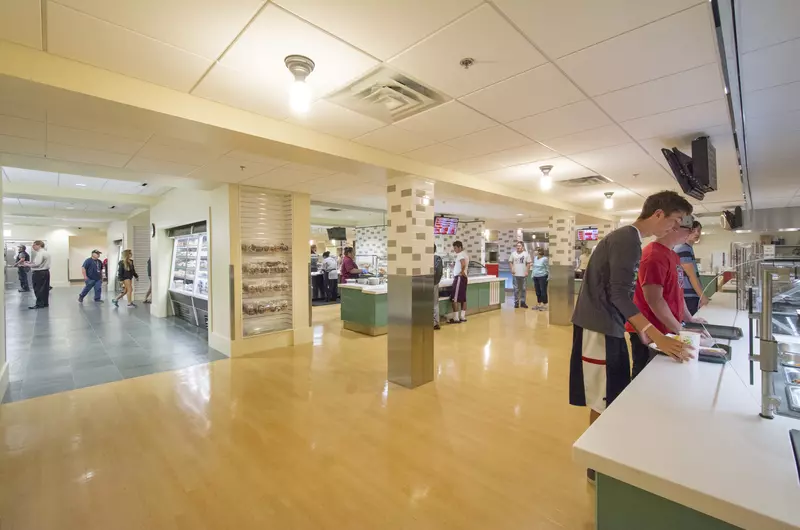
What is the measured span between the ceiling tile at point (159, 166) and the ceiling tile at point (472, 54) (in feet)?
10.7

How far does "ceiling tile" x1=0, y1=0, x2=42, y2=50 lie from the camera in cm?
161

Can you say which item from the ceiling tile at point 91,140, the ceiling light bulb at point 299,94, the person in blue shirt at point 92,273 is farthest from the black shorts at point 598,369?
the person in blue shirt at point 92,273

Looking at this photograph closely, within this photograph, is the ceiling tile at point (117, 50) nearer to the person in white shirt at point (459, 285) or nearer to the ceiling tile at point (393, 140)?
the ceiling tile at point (393, 140)

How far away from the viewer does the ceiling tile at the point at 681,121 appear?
9.14 feet

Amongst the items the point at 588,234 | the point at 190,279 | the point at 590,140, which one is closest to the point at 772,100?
the point at 590,140

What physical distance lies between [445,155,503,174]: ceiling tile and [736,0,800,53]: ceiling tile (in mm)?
2219

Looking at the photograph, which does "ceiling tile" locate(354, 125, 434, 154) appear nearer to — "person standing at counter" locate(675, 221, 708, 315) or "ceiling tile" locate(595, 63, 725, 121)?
"ceiling tile" locate(595, 63, 725, 121)

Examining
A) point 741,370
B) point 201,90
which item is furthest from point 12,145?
point 741,370

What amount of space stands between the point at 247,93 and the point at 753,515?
2.92m

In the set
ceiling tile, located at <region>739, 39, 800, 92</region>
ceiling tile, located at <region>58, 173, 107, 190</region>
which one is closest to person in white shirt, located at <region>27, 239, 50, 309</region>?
ceiling tile, located at <region>58, 173, 107, 190</region>

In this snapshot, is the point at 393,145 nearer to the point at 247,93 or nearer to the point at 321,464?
the point at 247,93

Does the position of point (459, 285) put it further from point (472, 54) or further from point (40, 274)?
point (40, 274)

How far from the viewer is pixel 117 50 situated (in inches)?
76.8

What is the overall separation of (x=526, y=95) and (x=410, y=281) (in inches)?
82.8
